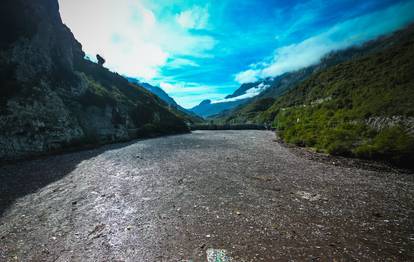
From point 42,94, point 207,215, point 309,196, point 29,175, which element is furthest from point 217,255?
point 42,94

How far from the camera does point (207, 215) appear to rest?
14.9m

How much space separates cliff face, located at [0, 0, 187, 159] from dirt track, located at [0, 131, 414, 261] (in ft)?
44.2

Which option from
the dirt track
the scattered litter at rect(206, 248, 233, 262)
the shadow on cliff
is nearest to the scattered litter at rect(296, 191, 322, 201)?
the dirt track

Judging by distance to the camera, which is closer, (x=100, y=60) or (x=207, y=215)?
(x=207, y=215)

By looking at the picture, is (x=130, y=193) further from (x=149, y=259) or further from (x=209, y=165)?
(x=209, y=165)

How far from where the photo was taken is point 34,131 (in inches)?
1485

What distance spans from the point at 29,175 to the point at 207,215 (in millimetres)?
23240

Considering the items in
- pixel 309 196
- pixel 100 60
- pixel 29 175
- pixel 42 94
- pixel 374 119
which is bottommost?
pixel 309 196

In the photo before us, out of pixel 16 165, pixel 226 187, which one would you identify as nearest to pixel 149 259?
pixel 226 187

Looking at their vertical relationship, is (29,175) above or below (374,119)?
below

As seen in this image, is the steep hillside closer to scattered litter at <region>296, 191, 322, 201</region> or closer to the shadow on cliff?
scattered litter at <region>296, 191, 322, 201</region>

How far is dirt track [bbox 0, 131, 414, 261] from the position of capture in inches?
436

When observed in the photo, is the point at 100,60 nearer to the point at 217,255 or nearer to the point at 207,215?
the point at 207,215

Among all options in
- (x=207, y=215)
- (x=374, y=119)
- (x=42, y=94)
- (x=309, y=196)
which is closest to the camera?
(x=207, y=215)
